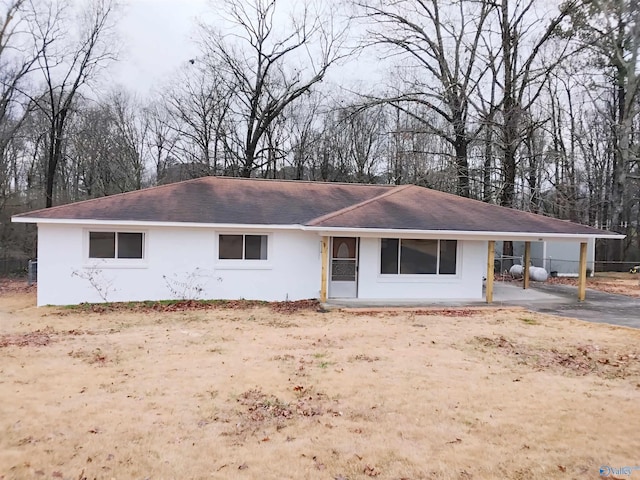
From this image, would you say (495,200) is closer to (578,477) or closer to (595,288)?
(595,288)

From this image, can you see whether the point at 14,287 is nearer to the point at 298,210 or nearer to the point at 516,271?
the point at 298,210

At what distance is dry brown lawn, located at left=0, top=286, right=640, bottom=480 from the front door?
3.87 metres

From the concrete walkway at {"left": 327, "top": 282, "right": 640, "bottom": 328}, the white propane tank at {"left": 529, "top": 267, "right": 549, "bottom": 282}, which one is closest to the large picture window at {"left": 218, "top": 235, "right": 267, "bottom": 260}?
the concrete walkway at {"left": 327, "top": 282, "right": 640, "bottom": 328}

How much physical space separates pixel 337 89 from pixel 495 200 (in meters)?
14.0

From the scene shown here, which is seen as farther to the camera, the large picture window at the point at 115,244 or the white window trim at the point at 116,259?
the large picture window at the point at 115,244

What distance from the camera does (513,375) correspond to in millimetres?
6539

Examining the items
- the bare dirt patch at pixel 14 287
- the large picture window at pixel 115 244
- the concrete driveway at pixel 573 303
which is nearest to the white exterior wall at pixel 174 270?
the large picture window at pixel 115 244

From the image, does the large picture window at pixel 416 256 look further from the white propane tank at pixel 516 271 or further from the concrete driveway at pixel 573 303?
the white propane tank at pixel 516 271

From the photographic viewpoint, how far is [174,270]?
1303 cm

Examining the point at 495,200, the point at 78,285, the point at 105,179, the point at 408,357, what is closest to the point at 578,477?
the point at 408,357

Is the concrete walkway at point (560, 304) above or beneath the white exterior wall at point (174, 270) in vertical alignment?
beneath

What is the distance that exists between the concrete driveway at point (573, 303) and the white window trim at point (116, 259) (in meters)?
10.6

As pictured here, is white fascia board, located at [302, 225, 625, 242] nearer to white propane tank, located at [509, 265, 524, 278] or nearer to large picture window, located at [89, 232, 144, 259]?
large picture window, located at [89, 232, 144, 259]

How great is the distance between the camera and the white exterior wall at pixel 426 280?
44.2 feet
